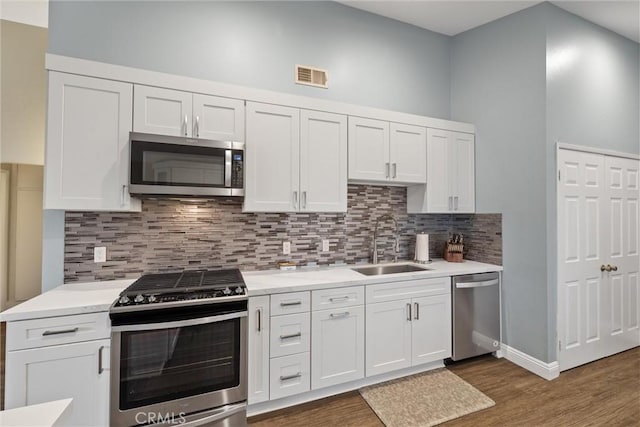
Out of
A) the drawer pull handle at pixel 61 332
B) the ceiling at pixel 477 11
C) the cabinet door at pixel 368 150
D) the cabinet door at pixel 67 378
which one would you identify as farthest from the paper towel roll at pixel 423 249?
the drawer pull handle at pixel 61 332

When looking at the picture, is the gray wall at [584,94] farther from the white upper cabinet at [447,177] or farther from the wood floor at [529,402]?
the white upper cabinet at [447,177]

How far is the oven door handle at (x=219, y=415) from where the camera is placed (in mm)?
2031

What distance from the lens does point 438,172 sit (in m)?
3.43

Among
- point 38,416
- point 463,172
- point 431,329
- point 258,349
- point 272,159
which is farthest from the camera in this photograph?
point 463,172

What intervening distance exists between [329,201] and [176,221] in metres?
1.31

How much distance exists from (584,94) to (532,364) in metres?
2.74

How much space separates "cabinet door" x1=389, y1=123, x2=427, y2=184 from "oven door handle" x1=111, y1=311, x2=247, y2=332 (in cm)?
197

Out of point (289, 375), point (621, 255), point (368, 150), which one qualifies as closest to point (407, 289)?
point (289, 375)

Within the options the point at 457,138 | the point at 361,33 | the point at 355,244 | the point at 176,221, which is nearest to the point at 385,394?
the point at 355,244

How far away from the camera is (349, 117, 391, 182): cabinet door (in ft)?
9.77

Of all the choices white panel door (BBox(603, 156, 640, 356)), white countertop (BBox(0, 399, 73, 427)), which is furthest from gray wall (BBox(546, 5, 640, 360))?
white countertop (BBox(0, 399, 73, 427))

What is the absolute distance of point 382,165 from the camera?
123 inches

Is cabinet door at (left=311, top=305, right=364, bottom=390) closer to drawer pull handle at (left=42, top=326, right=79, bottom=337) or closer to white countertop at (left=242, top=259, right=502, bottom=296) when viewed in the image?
white countertop at (left=242, top=259, right=502, bottom=296)

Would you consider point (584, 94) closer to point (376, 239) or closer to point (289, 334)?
point (376, 239)
